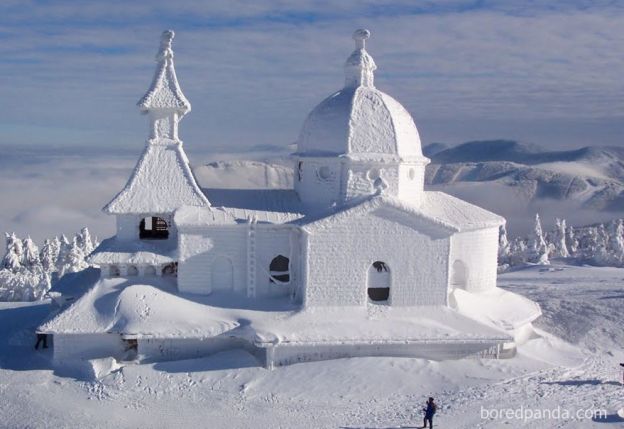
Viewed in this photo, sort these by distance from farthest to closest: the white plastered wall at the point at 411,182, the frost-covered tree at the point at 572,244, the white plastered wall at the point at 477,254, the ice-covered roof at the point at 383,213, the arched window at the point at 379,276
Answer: the frost-covered tree at the point at 572,244 → the white plastered wall at the point at 477,254 → the white plastered wall at the point at 411,182 → the arched window at the point at 379,276 → the ice-covered roof at the point at 383,213

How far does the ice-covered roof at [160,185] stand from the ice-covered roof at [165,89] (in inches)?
65.1

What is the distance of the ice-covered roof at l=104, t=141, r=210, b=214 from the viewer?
28578 mm

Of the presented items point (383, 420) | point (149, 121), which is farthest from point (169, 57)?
point (383, 420)

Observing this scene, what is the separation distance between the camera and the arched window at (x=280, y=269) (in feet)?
94.2

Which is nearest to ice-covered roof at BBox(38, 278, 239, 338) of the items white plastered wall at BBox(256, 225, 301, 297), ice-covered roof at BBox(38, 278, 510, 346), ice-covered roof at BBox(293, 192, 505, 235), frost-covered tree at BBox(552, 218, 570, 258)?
ice-covered roof at BBox(38, 278, 510, 346)

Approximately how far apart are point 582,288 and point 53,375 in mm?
31461

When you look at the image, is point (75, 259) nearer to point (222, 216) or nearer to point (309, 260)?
point (222, 216)

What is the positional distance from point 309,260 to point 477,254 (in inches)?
342

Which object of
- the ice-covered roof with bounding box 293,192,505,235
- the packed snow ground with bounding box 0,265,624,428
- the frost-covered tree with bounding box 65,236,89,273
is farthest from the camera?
the frost-covered tree with bounding box 65,236,89,273

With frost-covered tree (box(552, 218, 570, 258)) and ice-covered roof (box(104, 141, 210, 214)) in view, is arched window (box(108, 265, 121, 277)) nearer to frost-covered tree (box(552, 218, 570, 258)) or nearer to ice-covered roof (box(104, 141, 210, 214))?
ice-covered roof (box(104, 141, 210, 214))

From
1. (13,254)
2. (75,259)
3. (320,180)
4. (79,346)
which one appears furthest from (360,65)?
(13,254)

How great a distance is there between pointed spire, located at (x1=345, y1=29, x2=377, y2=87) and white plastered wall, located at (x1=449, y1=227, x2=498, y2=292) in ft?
28.2

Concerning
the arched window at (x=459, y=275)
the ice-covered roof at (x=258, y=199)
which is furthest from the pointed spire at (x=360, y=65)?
the arched window at (x=459, y=275)

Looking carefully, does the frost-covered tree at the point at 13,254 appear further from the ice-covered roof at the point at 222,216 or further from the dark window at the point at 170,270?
the ice-covered roof at the point at 222,216
